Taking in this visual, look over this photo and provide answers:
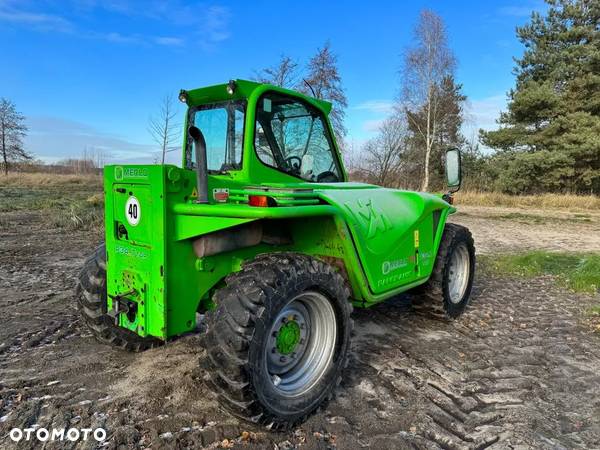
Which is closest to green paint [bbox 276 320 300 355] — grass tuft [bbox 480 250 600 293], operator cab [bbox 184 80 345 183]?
operator cab [bbox 184 80 345 183]

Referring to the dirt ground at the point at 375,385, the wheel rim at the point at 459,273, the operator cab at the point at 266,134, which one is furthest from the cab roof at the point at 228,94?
the wheel rim at the point at 459,273

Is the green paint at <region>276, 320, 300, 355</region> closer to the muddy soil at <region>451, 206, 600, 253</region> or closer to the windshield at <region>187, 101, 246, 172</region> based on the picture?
the windshield at <region>187, 101, 246, 172</region>

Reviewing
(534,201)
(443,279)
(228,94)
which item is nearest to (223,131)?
(228,94)

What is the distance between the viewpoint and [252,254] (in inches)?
129

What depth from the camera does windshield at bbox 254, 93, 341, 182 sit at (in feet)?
11.5

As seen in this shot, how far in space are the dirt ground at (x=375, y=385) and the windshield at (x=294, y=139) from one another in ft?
5.40

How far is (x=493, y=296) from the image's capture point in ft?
19.2

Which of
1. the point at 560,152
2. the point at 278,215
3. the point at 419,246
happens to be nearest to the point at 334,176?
the point at 419,246

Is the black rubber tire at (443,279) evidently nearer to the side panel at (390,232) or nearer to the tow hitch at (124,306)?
the side panel at (390,232)

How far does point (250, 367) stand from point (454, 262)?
11.1ft

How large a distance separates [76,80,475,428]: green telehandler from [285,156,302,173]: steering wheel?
0.01 m

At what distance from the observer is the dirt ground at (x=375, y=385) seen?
2.61m

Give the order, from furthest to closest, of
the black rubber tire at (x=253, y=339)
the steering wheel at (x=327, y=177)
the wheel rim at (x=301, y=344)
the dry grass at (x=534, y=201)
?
the dry grass at (x=534, y=201) → the steering wheel at (x=327, y=177) → the wheel rim at (x=301, y=344) → the black rubber tire at (x=253, y=339)

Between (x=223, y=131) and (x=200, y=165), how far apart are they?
1085mm
